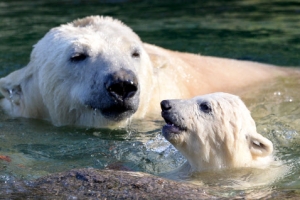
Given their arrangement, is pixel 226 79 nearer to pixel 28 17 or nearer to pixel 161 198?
pixel 161 198

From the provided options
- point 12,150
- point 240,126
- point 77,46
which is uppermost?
point 77,46

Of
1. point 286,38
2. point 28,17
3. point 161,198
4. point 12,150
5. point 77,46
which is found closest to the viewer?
point 161,198

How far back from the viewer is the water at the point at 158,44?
4340 millimetres

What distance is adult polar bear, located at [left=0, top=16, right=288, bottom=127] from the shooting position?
458cm

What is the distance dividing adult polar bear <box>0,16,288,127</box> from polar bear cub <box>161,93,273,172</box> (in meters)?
0.70

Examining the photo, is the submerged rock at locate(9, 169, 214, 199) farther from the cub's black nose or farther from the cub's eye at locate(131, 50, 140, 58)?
the cub's eye at locate(131, 50, 140, 58)

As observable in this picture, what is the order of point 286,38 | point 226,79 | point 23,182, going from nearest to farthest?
point 23,182
point 226,79
point 286,38

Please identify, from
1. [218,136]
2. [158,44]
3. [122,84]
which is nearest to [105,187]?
[218,136]

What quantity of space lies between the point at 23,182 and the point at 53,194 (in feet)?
0.98

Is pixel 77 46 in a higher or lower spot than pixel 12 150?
higher

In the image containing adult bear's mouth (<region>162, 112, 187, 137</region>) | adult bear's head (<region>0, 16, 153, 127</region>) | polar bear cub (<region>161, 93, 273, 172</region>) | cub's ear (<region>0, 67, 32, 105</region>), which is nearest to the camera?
adult bear's mouth (<region>162, 112, 187, 137</region>)

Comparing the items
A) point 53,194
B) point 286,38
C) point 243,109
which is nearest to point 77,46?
point 243,109

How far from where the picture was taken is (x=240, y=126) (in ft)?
13.0

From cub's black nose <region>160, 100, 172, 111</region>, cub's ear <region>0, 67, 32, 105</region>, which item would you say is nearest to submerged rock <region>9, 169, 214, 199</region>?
cub's black nose <region>160, 100, 172, 111</region>
